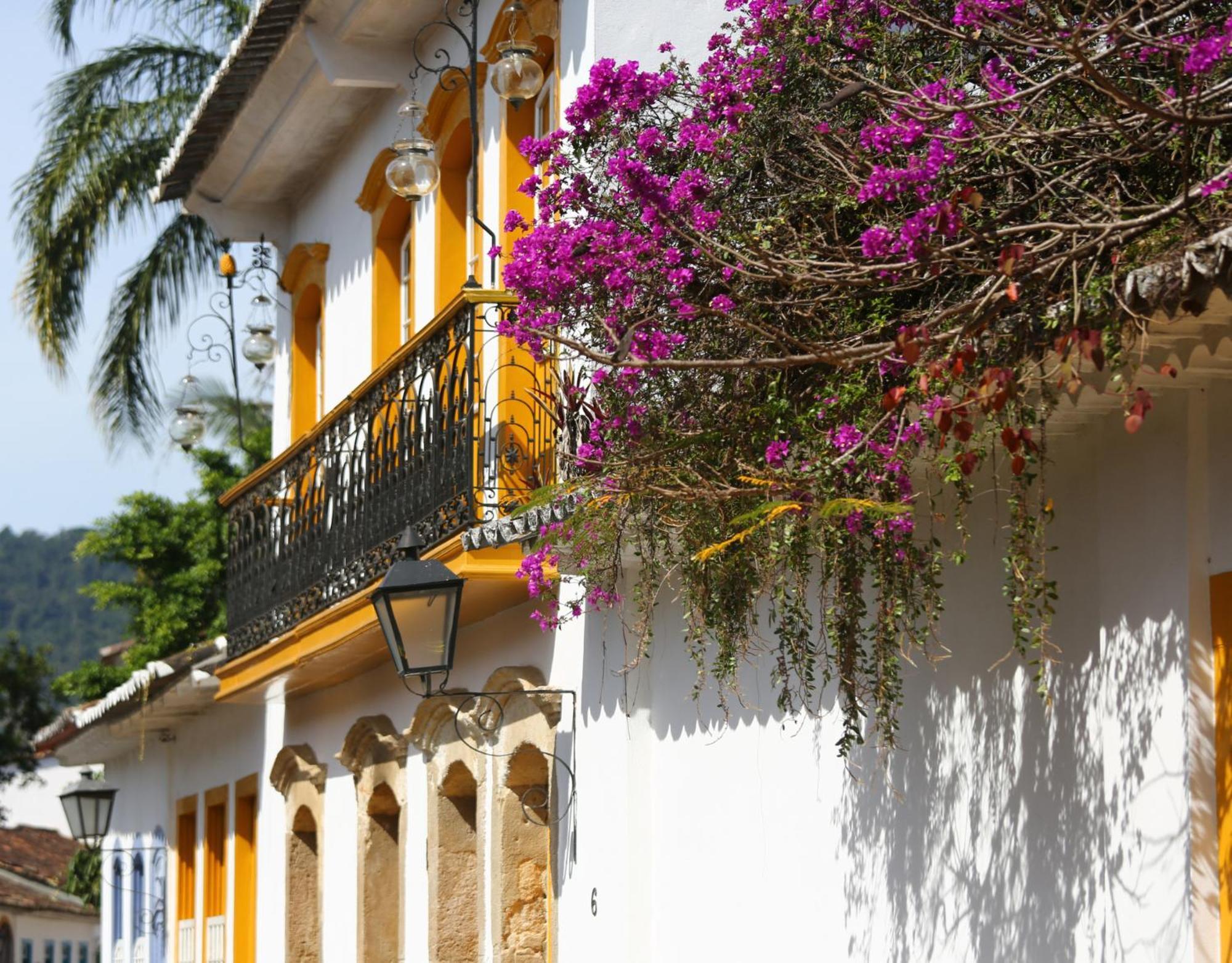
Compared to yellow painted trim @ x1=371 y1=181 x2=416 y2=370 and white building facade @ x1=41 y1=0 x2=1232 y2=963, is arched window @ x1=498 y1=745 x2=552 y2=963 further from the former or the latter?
yellow painted trim @ x1=371 y1=181 x2=416 y2=370

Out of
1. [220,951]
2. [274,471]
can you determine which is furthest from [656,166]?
[220,951]

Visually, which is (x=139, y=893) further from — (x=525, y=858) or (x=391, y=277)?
(x=525, y=858)

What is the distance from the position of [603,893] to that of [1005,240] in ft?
14.8

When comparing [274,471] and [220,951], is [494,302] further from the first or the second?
[220,951]

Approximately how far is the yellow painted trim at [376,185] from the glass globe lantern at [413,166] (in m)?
2.25

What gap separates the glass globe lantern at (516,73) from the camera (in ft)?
32.6

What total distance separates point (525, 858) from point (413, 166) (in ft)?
11.7

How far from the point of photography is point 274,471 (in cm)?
1413

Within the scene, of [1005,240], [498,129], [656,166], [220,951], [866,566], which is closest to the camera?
[1005,240]

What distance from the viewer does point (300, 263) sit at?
Answer: 15.8 metres

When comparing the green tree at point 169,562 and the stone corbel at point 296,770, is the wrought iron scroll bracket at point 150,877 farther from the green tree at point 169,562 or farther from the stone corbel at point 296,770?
the stone corbel at point 296,770

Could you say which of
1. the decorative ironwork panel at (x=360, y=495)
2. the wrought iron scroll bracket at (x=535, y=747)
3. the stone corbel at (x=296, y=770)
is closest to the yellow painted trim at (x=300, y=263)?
the decorative ironwork panel at (x=360, y=495)

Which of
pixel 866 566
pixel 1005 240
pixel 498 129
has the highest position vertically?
pixel 498 129

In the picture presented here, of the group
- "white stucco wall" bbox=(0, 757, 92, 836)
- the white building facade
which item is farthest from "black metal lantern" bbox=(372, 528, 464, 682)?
"white stucco wall" bbox=(0, 757, 92, 836)
